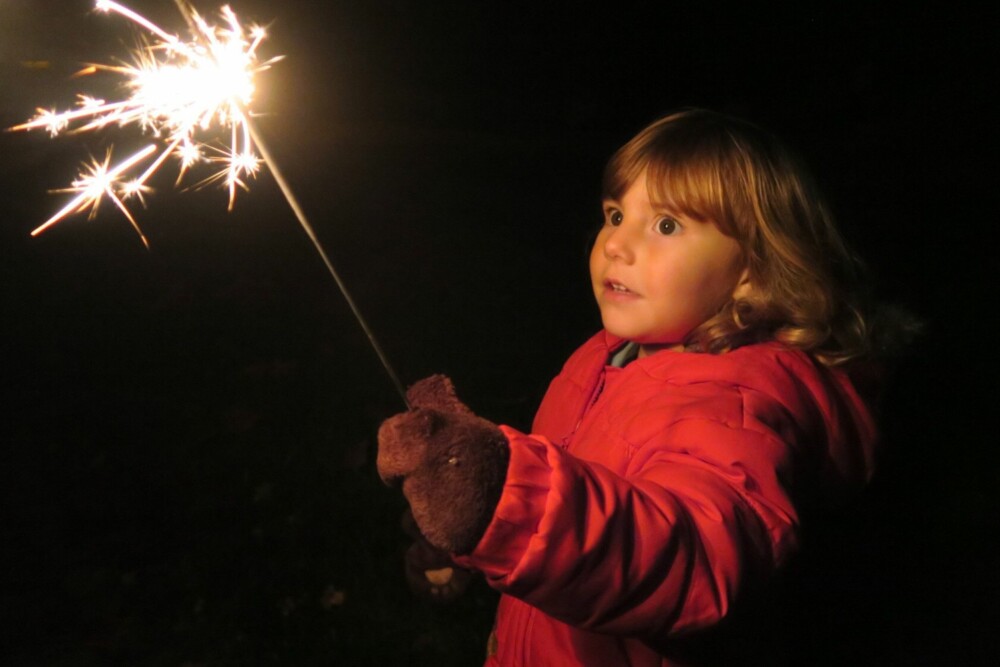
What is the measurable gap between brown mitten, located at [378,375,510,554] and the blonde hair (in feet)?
2.60

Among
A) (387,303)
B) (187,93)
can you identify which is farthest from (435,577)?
(387,303)

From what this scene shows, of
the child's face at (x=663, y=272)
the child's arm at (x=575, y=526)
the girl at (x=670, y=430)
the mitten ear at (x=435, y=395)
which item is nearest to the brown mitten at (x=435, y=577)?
the girl at (x=670, y=430)

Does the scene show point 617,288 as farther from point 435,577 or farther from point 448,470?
point 435,577

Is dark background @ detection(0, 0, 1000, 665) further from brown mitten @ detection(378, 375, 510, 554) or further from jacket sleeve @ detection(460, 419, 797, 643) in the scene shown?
brown mitten @ detection(378, 375, 510, 554)

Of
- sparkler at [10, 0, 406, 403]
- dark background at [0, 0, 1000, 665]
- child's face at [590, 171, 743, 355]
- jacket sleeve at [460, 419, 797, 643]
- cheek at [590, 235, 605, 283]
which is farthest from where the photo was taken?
dark background at [0, 0, 1000, 665]

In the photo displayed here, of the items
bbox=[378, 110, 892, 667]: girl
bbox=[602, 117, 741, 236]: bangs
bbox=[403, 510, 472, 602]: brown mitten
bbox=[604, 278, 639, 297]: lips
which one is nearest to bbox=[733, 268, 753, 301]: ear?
bbox=[378, 110, 892, 667]: girl

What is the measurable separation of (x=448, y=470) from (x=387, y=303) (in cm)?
421

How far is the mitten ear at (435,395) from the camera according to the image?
1.45 meters

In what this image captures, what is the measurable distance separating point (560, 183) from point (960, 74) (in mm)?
3148

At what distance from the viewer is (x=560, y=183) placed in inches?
242

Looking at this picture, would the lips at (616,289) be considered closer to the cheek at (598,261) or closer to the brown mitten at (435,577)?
the cheek at (598,261)

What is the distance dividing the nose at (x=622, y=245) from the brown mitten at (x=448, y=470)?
739 mm

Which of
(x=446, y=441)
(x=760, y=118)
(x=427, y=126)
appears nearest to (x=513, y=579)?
(x=446, y=441)

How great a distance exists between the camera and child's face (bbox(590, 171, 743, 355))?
1.60m
